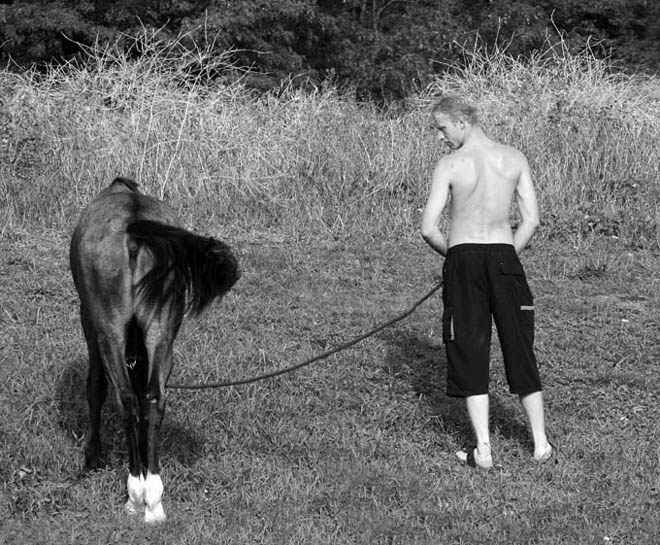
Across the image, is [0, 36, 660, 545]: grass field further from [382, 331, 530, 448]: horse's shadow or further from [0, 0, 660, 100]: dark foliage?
[0, 0, 660, 100]: dark foliage

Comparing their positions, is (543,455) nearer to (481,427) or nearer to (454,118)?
(481,427)

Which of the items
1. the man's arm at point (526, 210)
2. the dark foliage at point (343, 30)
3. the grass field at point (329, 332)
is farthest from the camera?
the dark foliage at point (343, 30)

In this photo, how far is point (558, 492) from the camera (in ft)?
18.0

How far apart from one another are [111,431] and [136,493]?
1.28m

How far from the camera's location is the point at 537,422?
5.92 metres

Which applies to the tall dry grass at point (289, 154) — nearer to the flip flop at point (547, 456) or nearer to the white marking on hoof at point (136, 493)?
the flip flop at point (547, 456)

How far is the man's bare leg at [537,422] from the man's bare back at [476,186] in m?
0.93

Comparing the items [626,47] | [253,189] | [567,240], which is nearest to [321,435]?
[567,240]

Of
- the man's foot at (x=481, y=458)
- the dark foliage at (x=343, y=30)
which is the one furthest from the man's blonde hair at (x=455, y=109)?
the dark foliage at (x=343, y=30)

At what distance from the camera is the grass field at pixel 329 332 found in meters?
5.26

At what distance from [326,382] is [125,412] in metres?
2.49

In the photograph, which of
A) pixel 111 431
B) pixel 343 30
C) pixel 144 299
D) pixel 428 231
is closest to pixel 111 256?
pixel 144 299

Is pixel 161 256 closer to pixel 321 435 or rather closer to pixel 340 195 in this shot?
pixel 321 435

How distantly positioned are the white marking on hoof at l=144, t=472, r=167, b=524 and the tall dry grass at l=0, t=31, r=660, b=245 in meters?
6.90
